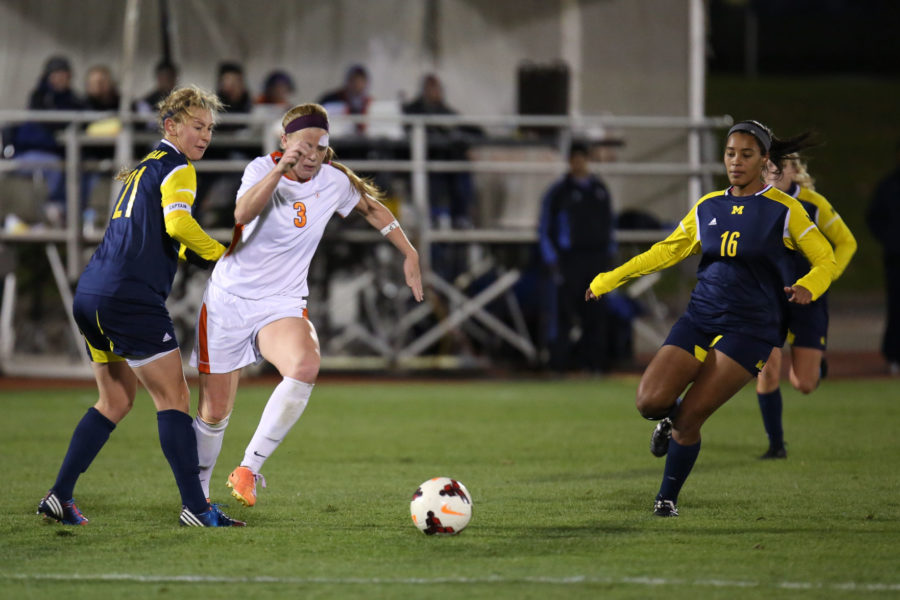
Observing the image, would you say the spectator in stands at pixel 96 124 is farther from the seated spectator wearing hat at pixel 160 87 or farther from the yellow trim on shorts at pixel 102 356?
the yellow trim on shorts at pixel 102 356

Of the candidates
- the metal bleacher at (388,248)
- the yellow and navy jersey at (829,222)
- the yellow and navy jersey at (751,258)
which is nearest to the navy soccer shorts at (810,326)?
the yellow and navy jersey at (829,222)

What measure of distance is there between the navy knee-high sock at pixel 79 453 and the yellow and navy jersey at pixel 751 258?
10.1ft

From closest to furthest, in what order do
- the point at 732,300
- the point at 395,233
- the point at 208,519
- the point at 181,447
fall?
the point at 181,447 → the point at 208,519 → the point at 732,300 → the point at 395,233

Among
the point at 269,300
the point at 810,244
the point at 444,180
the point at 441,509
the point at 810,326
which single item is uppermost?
the point at 444,180

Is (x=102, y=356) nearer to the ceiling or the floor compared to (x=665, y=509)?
nearer to the ceiling

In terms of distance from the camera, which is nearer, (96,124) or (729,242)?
(729,242)

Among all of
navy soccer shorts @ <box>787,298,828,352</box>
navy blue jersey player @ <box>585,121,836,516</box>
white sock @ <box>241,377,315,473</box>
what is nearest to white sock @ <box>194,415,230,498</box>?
white sock @ <box>241,377,315,473</box>

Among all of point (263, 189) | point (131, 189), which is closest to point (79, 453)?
point (131, 189)

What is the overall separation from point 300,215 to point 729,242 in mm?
2244

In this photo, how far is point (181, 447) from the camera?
611cm

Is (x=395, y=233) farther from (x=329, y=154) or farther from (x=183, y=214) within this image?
(x=183, y=214)

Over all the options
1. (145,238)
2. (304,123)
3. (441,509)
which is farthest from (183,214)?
(441,509)

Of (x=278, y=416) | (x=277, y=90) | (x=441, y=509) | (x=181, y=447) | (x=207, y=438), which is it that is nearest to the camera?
(x=441, y=509)

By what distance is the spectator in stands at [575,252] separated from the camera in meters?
13.8
